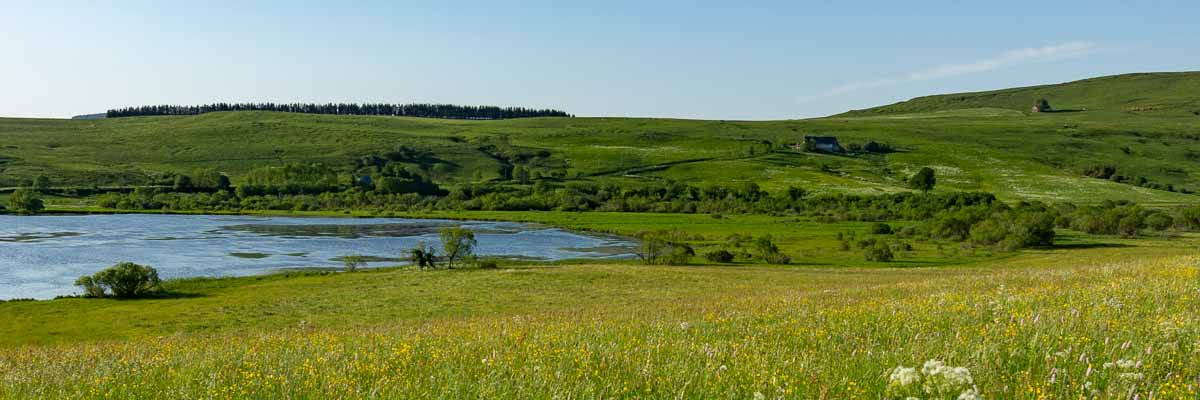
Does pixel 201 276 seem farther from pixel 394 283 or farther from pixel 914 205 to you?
pixel 914 205

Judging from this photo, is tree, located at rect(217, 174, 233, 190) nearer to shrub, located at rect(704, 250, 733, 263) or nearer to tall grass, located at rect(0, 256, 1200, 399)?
shrub, located at rect(704, 250, 733, 263)

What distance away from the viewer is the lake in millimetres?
76438

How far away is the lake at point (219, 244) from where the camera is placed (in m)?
76.4

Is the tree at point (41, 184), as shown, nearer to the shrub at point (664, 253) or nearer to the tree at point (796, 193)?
the shrub at point (664, 253)

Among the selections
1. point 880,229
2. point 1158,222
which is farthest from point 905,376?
point 1158,222

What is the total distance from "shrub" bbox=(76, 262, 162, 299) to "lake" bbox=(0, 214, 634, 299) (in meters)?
4.17

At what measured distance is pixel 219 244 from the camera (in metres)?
98.6

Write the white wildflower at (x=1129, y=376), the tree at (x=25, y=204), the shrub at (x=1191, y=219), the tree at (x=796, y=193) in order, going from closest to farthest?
the white wildflower at (x=1129, y=376) → the shrub at (x=1191, y=219) → the tree at (x=25, y=204) → the tree at (x=796, y=193)

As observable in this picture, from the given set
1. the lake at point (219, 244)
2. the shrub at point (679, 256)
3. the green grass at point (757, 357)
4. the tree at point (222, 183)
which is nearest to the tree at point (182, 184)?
the tree at point (222, 183)

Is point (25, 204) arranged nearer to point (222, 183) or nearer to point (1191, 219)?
point (222, 183)

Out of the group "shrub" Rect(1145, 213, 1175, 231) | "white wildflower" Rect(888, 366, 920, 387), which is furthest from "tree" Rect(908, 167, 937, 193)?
"white wildflower" Rect(888, 366, 920, 387)

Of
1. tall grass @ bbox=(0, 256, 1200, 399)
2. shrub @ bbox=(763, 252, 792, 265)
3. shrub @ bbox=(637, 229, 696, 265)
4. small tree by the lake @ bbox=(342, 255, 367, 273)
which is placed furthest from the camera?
shrub @ bbox=(763, 252, 792, 265)

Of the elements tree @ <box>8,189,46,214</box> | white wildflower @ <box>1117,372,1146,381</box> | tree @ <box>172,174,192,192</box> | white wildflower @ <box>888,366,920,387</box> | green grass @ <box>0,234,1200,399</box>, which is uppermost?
white wildflower @ <box>888,366,920,387</box>

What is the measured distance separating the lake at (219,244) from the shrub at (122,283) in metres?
4.17
